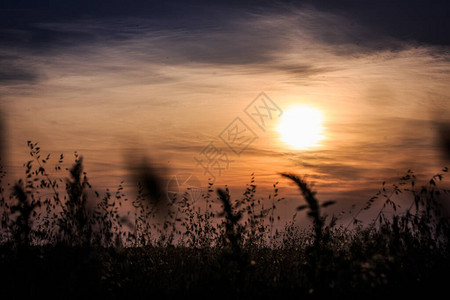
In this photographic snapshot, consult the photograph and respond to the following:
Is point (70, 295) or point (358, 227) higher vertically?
point (358, 227)

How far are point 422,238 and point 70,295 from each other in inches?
172

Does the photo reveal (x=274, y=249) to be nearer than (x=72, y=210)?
No

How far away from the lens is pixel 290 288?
4.91 meters

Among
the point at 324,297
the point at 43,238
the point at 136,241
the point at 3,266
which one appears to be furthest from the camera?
the point at 136,241

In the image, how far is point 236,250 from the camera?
423 centimetres

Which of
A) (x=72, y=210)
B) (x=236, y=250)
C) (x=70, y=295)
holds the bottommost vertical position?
(x=70, y=295)

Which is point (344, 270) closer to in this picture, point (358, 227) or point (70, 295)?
point (70, 295)

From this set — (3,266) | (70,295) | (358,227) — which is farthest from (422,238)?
(3,266)

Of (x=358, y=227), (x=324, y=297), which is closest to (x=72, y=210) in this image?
(x=324, y=297)

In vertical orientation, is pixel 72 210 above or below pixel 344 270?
above

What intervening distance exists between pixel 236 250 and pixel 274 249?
157 inches

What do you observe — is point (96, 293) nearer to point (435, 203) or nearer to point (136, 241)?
point (136, 241)

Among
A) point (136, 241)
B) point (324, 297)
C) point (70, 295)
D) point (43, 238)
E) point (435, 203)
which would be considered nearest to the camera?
point (324, 297)

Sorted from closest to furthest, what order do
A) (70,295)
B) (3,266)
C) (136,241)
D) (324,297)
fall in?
(324,297), (70,295), (3,266), (136,241)
